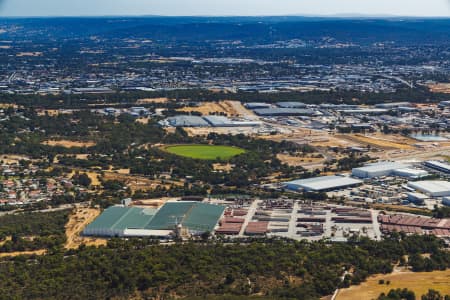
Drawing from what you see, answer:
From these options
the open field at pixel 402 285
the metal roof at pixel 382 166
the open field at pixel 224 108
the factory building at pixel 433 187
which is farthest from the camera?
the open field at pixel 224 108

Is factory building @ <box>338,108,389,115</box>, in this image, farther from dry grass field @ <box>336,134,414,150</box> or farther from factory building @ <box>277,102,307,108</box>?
dry grass field @ <box>336,134,414,150</box>

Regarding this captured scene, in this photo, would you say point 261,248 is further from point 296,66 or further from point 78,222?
point 296,66

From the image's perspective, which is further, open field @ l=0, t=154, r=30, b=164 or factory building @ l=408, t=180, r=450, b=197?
open field @ l=0, t=154, r=30, b=164

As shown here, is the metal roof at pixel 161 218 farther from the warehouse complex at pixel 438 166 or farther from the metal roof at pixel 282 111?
the metal roof at pixel 282 111

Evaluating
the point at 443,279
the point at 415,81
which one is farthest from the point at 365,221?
the point at 415,81

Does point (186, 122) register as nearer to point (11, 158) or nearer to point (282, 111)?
point (282, 111)

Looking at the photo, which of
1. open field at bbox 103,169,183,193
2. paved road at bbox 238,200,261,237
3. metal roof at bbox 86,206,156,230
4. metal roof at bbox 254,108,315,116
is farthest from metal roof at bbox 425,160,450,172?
metal roof at bbox 254,108,315,116

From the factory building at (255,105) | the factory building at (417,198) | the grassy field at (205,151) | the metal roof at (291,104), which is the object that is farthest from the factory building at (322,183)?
the factory building at (255,105)
